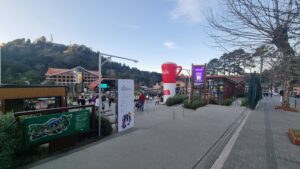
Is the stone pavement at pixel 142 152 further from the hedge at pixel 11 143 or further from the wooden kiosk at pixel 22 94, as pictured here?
the wooden kiosk at pixel 22 94

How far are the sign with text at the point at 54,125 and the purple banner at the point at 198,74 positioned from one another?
18.4 meters

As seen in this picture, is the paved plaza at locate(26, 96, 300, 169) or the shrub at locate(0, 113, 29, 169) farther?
the paved plaza at locate(26, 96, 300, 169)

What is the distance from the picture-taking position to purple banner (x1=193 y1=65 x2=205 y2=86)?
974 inches

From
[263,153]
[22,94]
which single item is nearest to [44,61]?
[22,94]

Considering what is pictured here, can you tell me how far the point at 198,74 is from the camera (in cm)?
2512

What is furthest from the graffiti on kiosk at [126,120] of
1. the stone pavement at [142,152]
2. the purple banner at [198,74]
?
the purple banner at [198,74]

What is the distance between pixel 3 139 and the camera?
5133 mm

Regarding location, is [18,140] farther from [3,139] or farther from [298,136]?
[298,136]

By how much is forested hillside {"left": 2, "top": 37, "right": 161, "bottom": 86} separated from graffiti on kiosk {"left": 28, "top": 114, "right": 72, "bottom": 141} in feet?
177

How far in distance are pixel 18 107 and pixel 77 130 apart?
7.28m

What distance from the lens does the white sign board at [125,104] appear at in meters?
9.80

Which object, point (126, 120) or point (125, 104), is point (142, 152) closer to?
point (126, 120)

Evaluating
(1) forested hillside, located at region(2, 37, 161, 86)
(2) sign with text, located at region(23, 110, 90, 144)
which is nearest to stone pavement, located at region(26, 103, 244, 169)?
(2) sign with text, located at region(23, 110, 90, 144)

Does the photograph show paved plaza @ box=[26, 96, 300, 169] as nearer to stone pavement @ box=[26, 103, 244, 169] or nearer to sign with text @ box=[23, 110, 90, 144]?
stone pavement @ box=[26, 103, 244, 169]
